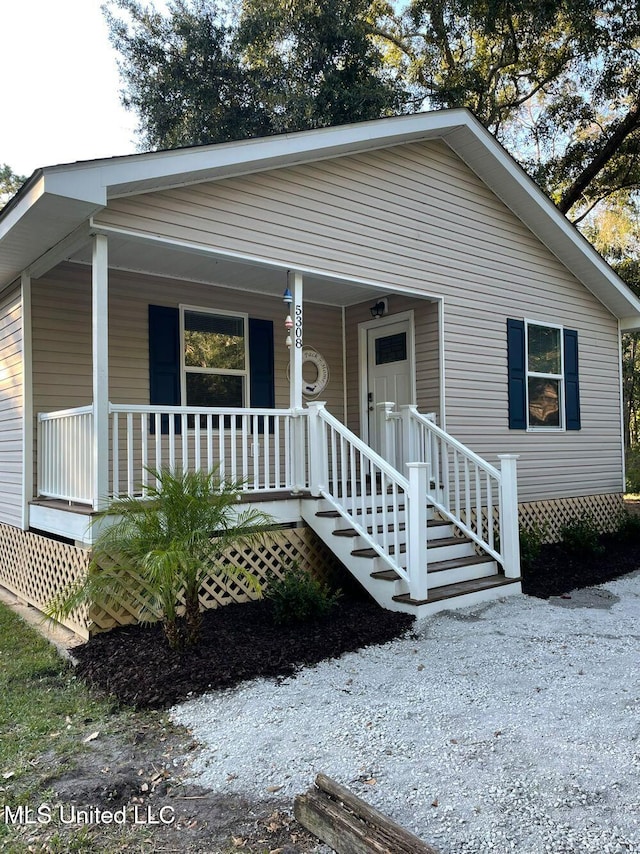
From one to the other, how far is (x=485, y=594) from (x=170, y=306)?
15.2 ft

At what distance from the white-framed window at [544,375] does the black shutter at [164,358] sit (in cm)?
475

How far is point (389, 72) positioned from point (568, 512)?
1334cm

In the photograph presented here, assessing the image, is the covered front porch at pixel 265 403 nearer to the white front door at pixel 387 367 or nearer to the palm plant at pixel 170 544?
the white front door at pixel 387 367

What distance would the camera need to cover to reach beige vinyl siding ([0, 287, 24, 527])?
6.23 m

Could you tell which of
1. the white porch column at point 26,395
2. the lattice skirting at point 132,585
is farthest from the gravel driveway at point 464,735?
the white porch column at point 26,395

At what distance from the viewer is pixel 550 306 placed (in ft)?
29.8

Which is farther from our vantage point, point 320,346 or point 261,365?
point 320,346

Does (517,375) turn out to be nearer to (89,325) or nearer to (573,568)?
(573,568)

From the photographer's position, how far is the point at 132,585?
4875 mm

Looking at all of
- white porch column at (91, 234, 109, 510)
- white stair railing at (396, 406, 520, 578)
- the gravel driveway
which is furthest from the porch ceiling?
the gravel driveway

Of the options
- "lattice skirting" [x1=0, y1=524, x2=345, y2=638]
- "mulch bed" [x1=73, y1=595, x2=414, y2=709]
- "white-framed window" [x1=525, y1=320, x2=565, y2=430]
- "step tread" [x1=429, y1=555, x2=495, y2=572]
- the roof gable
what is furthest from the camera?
"white-framed window" [x1=525, y1=320, x2=565, y2=430]

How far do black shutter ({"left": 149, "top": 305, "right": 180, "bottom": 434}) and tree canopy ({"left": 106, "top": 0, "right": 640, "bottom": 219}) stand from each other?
32.4 feet

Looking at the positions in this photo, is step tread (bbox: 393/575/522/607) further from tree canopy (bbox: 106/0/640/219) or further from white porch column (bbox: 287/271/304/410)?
tree canopy (bbox: 106/0/640/219)

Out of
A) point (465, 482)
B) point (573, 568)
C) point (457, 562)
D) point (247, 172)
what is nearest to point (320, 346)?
point (465, 482)
